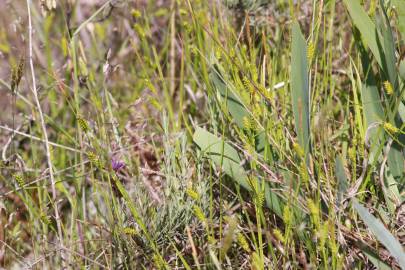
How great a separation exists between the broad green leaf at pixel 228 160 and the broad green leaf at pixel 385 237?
0.23 meters

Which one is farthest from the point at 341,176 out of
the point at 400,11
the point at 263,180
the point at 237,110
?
the point at 400,11

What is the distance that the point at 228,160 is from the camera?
4.33 ft

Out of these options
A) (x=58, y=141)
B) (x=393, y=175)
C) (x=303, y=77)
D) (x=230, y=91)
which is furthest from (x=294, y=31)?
(x=58, y=141)

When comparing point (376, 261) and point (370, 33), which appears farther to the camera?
point (370, 33)

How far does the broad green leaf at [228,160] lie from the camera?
127cm

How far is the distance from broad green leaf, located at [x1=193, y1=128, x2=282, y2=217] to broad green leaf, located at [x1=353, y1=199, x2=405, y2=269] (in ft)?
0.76

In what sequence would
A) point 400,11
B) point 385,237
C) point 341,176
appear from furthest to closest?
point 400,11 < point 341,176 < point 385,237

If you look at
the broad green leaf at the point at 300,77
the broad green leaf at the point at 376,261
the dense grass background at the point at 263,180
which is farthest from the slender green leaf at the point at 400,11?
the broad green leaf at the point at 376,261

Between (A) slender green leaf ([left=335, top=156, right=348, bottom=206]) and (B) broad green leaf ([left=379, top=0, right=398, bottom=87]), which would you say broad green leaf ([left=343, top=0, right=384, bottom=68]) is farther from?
(A) slender green leaf ([left=335, top=156, right=348, bottom=206])

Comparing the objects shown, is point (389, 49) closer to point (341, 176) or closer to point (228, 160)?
point (341, 176)

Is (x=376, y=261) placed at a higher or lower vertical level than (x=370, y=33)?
lower

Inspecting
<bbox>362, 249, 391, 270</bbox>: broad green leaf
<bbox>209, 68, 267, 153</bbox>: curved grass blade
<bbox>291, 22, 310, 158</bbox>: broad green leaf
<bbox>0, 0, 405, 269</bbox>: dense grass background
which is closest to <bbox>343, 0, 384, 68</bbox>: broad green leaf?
<bbox>0, 0, 405, 269</bbox>: dense grass background

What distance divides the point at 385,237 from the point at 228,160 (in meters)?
0.38

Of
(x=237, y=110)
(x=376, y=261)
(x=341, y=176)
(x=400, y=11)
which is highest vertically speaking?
(x=400, y=11)
